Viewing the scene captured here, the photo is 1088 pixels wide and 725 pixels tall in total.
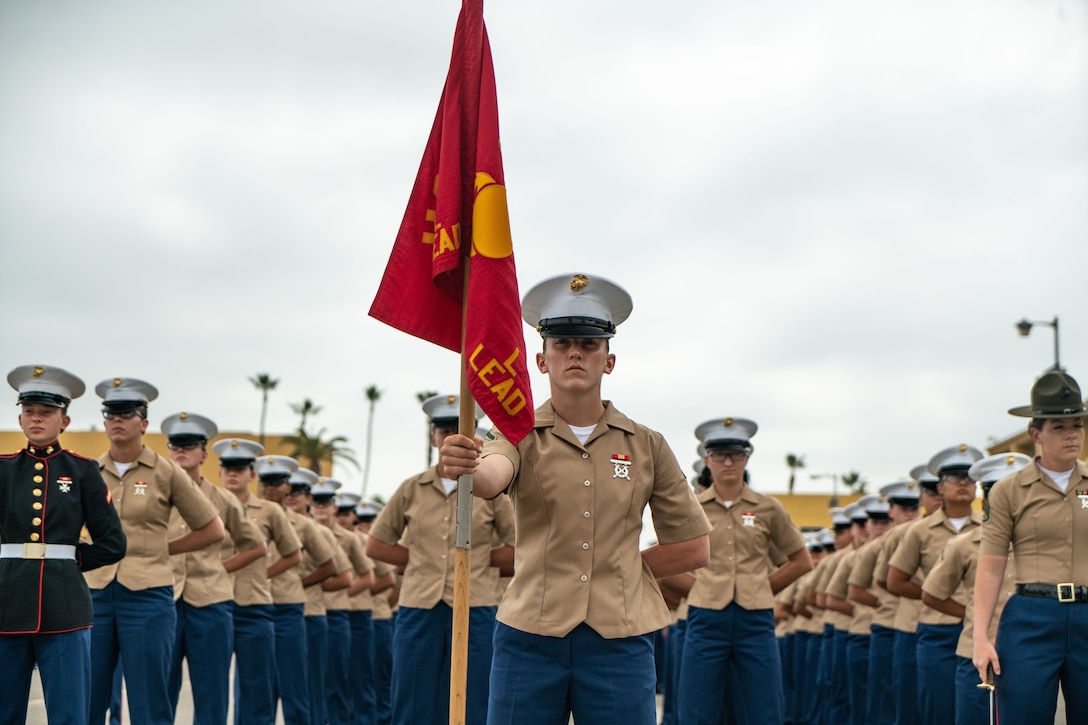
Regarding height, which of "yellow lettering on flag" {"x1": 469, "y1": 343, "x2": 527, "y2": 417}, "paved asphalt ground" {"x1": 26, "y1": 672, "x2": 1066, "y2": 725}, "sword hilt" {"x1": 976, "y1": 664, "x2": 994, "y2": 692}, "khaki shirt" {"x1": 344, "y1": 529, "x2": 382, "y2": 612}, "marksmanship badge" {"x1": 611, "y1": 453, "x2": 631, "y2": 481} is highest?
"yellow lettering on flag" {"x1": 469, "y1": 343, "x2": 527, "y2": 417}

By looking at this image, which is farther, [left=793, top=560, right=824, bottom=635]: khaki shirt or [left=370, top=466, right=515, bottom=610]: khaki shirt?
[left=793, top=560, right=824, bottom=635]: khaki shirt

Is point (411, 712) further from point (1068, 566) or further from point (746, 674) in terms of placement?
point (1068, 566)

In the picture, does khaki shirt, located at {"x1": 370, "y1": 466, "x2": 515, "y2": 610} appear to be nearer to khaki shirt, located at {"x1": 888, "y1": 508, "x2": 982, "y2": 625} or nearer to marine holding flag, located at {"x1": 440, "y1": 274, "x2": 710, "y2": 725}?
khaki shirt, located at {"x1": 888, "y1": 508, "x2": 982, "y2": 625}

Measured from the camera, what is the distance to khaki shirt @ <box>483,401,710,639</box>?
5.20 m

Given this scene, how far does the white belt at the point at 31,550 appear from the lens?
7.66m

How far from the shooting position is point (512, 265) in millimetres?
5219

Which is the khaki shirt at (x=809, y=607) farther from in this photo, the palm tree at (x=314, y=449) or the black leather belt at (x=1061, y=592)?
the palm tree at (x=314, y=449)

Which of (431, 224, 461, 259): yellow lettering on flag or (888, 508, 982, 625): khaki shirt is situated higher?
(431, 224, 461, 259): yellow lettering on flag

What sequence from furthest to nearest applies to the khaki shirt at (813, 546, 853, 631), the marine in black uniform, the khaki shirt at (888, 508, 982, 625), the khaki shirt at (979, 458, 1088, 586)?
1. the khaki shirt at (813, 546, 853, 631)
2. the khaki shirt at (888, 508, 982, 625)
3. the marine in black uniform
4. the khaki shirt at (979, 458, 1088, 586)

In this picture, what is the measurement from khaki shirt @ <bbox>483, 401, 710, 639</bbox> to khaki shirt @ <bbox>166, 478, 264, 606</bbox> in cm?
585

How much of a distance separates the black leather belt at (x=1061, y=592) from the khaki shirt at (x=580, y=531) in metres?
2.79

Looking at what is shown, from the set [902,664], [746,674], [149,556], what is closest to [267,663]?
[149,556]

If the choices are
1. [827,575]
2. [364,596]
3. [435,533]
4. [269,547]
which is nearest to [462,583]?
[435,533]

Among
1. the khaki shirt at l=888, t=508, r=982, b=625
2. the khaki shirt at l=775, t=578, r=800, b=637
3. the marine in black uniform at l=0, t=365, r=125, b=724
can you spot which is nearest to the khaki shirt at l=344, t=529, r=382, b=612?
the khaki shirt at l=775, t=578, r=800, b=637
